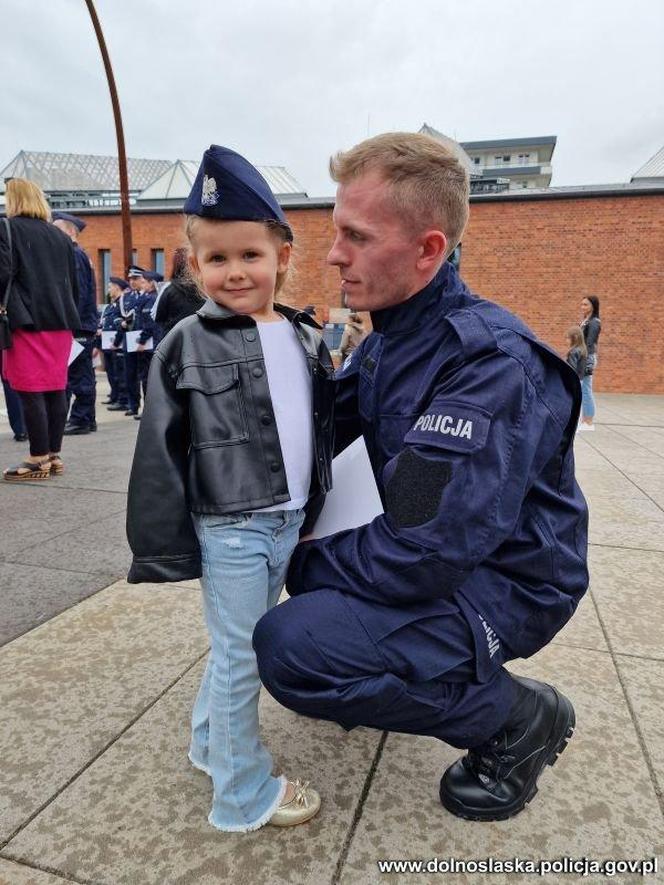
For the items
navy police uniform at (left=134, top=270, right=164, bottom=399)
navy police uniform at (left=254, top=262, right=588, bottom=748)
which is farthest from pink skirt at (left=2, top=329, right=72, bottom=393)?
navy police uniform at (left=254, top=262, right=588, bottom=748)

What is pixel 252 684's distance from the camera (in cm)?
152

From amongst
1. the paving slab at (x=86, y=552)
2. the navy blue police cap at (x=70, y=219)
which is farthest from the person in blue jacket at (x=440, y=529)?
the navy blue police cap at (x=70, y=219)

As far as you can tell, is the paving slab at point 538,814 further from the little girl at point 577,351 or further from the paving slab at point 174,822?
the little girl at point 577,351

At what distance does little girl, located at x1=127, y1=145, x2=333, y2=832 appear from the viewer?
1.45 meters

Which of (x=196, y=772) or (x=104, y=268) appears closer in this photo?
(x=196, y=772)

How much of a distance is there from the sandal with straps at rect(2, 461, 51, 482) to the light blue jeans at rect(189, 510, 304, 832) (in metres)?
3.94

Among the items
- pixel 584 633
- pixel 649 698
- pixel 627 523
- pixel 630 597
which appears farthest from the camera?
pixel 627 523

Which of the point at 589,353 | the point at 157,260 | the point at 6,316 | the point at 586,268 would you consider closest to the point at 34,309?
the point at 6,316

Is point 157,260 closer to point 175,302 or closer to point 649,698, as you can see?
point 175,302

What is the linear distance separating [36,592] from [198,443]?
189 cm

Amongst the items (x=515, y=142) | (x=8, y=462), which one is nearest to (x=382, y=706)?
(x=8, y=462)

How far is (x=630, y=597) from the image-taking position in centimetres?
300

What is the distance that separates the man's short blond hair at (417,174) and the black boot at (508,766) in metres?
1.24

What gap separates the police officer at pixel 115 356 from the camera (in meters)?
9.37
